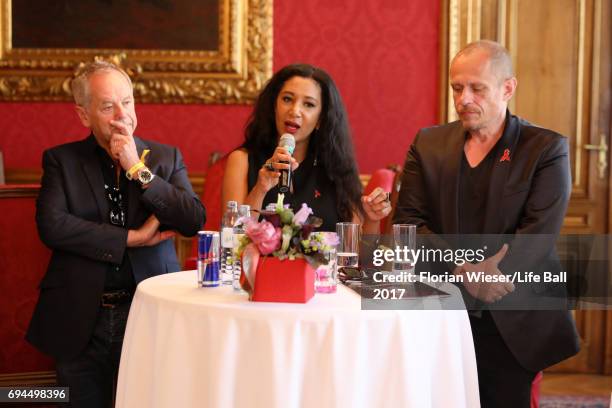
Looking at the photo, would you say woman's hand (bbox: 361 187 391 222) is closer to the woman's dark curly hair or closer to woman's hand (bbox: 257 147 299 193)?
woman's hand (bbox: 257 147 299 193)

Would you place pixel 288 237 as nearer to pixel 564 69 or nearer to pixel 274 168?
pixel 274 168

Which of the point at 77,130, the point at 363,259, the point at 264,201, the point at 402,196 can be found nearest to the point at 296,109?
the point at 264,201

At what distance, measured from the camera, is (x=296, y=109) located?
3197mm

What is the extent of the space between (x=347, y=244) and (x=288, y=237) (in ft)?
1.52

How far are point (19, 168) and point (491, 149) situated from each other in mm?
3012

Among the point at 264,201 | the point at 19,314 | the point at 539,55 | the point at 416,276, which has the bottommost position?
the point at 19,314

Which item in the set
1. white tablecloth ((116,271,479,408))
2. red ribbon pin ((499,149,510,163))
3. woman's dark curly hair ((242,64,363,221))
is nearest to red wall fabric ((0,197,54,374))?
woman's dark curly hair ((242,64,363,221))

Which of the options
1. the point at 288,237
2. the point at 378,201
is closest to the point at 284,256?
the point at 288,237

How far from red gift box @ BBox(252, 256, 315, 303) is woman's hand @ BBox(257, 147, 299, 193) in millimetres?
710

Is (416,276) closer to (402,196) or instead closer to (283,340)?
(402,196)

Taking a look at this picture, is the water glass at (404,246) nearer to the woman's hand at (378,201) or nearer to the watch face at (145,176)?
the woman's hand at (378,201)

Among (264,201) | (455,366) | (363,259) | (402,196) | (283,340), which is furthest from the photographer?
(264,201)

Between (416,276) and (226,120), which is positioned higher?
(226,120)

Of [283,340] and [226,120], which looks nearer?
[283,340]
